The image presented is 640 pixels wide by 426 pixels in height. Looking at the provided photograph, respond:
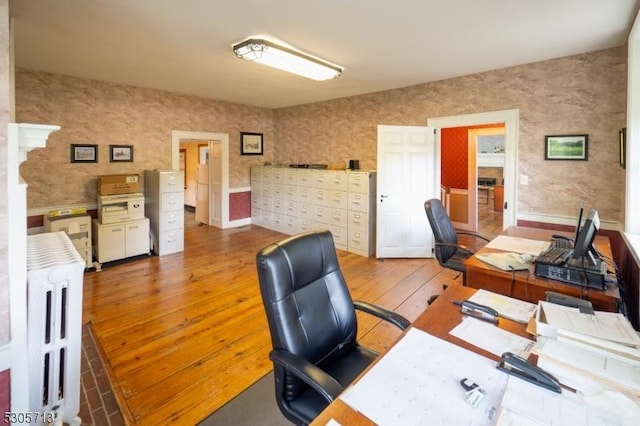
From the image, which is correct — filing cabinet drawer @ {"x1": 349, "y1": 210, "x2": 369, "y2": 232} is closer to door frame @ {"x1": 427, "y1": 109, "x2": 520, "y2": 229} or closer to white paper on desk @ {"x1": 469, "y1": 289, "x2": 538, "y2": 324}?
door frame @ {"x1": 427, "y1": 109, "x2": 520, "y2": 229}

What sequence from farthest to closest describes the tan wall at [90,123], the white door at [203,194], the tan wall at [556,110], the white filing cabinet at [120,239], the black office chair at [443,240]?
the white door at [203,194] < the white filing cabinet at [120,239] < the tan wall at [90,123] < the tan wall at [556,110] < the black office chair at [443,240]

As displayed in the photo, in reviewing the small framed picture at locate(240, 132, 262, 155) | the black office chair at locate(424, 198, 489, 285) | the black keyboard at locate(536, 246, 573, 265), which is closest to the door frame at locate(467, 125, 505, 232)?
the black office chair at locate(424, 198, 489, 285)

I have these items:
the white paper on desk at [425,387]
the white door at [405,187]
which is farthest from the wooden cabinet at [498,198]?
the white paper on desk at [425,387]

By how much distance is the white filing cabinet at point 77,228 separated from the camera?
4.06m

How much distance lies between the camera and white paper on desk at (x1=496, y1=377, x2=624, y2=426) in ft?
2.60

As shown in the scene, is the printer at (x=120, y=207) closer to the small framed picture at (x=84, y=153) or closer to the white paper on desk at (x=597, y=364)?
the small framed picture at (x=84, y=153)

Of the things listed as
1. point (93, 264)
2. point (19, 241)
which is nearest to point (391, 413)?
point (19, 241)

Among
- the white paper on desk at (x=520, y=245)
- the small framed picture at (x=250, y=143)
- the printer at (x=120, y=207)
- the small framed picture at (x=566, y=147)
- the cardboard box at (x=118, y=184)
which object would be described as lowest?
the white paper on desk at (x=520, y=245)

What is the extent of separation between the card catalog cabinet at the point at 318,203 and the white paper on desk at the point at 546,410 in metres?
4.00

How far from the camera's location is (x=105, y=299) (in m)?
3.35

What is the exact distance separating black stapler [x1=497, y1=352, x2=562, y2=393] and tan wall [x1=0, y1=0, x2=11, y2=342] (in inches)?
80.3

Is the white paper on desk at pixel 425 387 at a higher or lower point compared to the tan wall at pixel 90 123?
lower

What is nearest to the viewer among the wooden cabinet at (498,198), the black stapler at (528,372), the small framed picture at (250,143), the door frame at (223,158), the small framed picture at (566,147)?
the black stapler at (528,372)

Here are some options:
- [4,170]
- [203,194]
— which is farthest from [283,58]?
[203,194]
